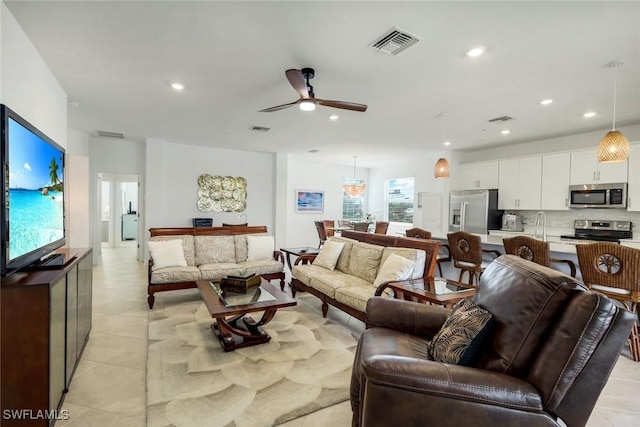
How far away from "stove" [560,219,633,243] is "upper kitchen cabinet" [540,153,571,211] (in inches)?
15.2

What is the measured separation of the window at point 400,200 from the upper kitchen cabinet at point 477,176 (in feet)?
4.88

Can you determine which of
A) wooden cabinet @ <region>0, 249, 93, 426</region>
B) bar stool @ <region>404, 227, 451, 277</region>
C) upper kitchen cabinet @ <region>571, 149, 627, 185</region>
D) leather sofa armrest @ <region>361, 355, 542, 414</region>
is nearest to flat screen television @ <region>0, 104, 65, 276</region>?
wooden cabinet @ <region>0, 249, 93, 426</region>

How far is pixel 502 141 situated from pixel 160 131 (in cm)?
638

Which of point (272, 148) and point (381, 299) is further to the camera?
point (272, 148)

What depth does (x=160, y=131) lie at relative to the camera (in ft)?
18.4

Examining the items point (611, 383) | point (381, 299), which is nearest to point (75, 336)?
point (381, 299)

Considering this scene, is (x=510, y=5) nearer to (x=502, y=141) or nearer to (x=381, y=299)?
(x=381, y=299)

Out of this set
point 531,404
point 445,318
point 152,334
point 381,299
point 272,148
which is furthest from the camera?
point 272,148

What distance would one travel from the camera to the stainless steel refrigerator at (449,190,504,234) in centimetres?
592

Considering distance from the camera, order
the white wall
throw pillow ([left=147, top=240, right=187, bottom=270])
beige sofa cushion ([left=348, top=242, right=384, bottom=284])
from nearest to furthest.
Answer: beige sofa cushion ([left=348, top=242, right=384, bottom=284]), throw pillow ([left=147, top=240, right=187, bottom=270]), the white wall

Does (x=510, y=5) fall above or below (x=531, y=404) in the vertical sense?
Answer: above

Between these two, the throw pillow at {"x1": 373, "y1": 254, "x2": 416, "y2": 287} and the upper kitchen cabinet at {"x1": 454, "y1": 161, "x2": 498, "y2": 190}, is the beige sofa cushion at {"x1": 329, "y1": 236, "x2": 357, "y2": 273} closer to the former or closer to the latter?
the throw pillow at {"x1": 373, "y1": 254, "x2": 416, "y2": 287}

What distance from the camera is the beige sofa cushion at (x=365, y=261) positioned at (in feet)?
11.7

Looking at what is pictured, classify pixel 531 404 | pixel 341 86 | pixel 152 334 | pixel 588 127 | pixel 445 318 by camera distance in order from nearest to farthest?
pixel 531 404 < pixel 445 318 < pixel 152 334 < pixel 341 86 < pixel 588 127
